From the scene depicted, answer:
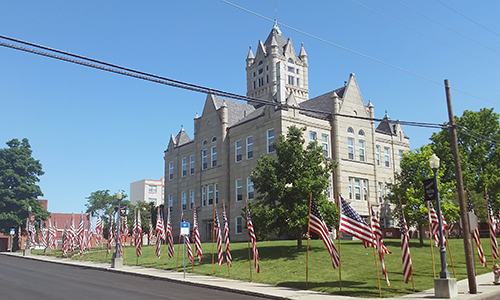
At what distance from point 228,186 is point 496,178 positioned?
2851 cm

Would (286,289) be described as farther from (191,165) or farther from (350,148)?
(191,165)

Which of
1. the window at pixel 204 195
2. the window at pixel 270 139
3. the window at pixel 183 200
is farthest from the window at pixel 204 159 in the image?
the window at pixel 270 139

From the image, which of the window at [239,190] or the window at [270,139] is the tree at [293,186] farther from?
the window at [239,190]

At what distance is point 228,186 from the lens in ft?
167

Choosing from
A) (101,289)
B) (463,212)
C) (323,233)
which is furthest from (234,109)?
(463,212)

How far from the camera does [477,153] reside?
2002 inches

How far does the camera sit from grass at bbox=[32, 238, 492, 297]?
20109 millimetres

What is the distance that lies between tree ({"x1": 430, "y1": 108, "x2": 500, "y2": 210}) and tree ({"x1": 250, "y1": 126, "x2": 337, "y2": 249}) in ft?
73.8

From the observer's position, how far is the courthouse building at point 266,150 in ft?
154

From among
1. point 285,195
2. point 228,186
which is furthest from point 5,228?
point 285,195

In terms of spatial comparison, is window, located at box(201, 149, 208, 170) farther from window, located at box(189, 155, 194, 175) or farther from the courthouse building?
window, located at box(189, 155, 194, 175)

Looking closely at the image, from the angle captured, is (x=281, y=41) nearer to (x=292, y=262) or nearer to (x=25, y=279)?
(x=292, y=262)

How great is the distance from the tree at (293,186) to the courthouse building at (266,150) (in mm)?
11467

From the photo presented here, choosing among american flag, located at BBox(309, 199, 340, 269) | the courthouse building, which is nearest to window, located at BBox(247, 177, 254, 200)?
the courthouse building
